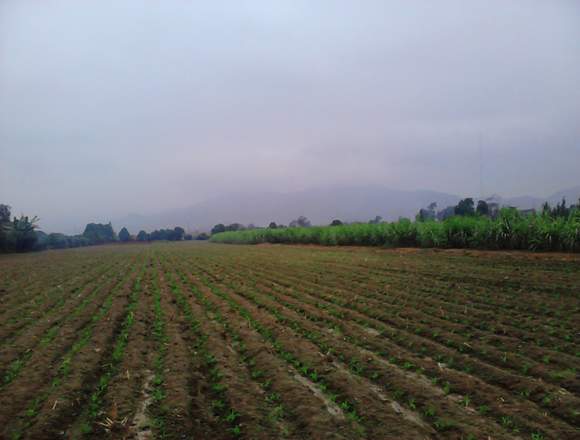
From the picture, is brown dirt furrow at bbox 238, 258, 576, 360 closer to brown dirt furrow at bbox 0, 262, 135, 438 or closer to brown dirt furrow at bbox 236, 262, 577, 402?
brown dirt furrow at bbox 236, 262, 577, 402

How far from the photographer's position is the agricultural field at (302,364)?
341cm

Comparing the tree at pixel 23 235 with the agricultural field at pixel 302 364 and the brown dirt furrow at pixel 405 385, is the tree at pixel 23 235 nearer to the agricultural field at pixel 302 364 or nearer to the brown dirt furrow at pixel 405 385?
the agricultural field at pixel 302 364

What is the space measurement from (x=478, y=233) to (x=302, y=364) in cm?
1510

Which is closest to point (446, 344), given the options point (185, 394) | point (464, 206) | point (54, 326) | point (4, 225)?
point (185, 394)

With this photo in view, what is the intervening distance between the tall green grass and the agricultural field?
571 centimetres

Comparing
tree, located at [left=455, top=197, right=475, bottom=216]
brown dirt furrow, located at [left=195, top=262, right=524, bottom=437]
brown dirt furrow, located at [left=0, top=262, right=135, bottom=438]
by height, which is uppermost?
tree, located at [left=455, top=197, right=475, bottom=216]

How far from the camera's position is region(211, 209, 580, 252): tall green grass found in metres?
13.8

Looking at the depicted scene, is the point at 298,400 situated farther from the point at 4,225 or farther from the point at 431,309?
the point at 4,225

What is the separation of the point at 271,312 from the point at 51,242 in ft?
207

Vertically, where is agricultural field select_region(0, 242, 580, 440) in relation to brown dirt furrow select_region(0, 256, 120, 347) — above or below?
below

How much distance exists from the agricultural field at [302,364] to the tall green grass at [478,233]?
5.71 metres

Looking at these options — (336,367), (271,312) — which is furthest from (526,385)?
(271,312)

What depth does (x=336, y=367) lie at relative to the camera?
4688 mm

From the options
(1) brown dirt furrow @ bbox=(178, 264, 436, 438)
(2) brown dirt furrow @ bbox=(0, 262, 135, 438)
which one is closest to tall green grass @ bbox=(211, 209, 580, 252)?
(1) brown dirt furrow @ bbox=(178, 264, 436, 438)
